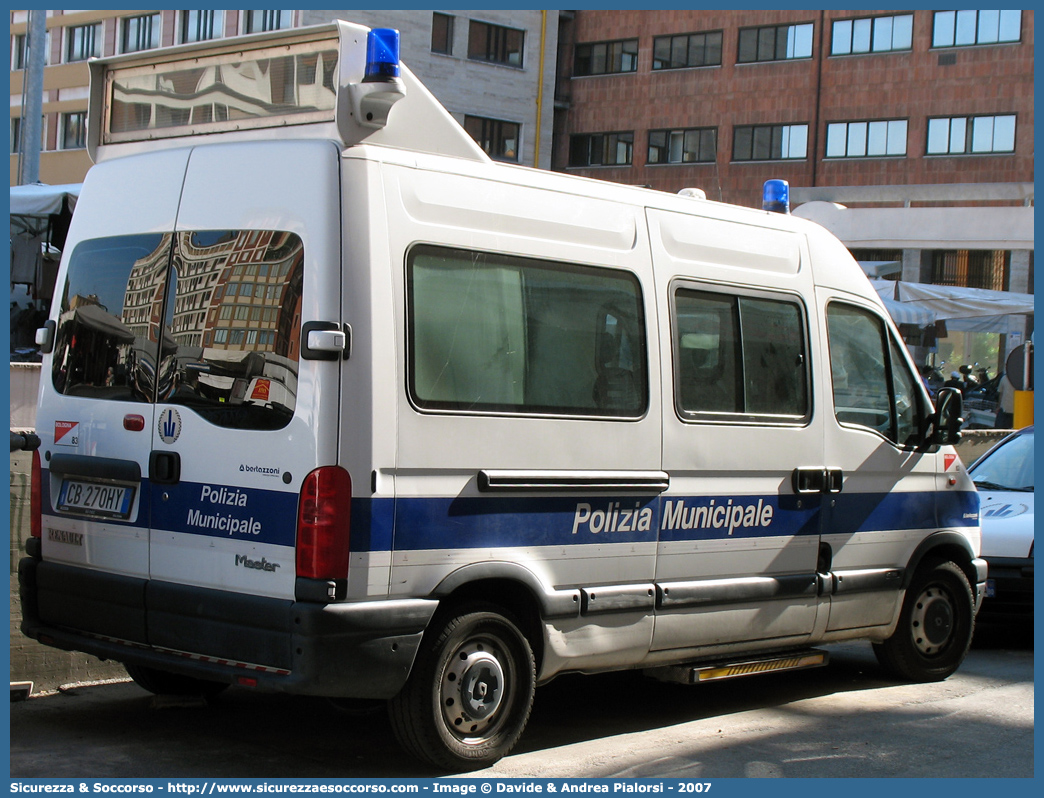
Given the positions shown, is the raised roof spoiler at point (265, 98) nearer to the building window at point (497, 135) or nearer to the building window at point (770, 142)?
the building window at point (497, 135)

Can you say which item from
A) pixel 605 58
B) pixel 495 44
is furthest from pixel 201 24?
pixel 605 58

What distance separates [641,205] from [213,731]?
3092mm

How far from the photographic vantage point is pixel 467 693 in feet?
18.1

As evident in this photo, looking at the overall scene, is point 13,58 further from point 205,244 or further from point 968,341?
point 205,244

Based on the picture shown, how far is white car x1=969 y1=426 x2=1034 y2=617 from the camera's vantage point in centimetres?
929

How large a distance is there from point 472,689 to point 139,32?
47.6m

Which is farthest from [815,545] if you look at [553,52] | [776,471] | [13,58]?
[13,58]

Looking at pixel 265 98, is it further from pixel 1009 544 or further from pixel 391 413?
pixel 1009 544

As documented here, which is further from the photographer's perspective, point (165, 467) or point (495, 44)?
point (495, 44)

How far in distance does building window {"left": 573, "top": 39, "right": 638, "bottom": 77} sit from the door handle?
47397 millimetres

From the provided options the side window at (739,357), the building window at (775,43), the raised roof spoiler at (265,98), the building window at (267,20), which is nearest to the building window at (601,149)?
the building window at (775,43)

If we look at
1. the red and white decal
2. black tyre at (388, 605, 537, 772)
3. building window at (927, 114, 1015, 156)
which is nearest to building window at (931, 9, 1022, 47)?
building window at (927, 114, 1015, 156)

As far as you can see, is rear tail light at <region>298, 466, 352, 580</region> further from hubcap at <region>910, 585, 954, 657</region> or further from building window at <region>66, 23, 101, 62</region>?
building window at <region>66, 23, 101, 62</region>

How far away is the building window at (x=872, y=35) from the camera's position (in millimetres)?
45594
